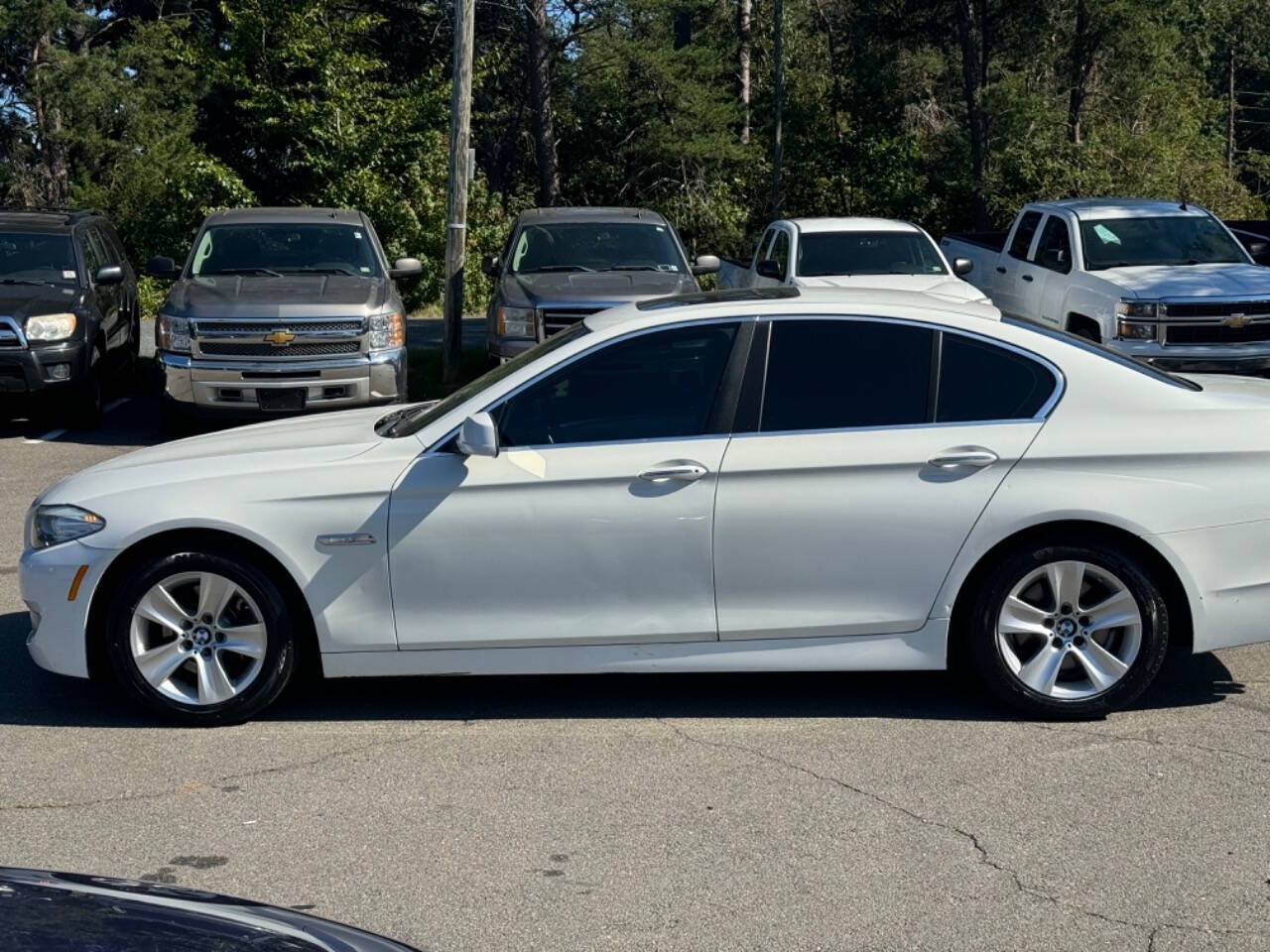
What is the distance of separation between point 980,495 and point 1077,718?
0.94 m

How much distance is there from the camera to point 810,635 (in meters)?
6.00

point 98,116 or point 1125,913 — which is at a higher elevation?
point 98,116

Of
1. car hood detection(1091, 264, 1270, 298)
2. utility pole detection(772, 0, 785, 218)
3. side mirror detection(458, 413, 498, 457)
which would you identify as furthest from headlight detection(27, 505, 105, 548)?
utility pole detection(772, 0, 785, 218)

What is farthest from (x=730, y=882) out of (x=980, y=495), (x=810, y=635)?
(x=980, y=495)

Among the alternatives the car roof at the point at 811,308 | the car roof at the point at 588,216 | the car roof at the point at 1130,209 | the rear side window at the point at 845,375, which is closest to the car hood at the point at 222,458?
the car roof at the point at 811,308

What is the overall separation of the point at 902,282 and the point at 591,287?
124 inches

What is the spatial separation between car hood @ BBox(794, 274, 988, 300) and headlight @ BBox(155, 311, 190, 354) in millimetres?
5528

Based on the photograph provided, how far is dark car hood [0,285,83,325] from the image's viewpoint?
1339cm

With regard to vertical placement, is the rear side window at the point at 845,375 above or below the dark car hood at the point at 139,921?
above

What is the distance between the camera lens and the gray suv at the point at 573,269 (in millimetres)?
13672

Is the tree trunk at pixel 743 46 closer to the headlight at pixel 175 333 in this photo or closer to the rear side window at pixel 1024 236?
the rear side window at pixel 1024 236

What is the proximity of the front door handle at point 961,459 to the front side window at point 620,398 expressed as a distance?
34.6 inches

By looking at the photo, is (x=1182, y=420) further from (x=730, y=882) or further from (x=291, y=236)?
(x=291, y=236)

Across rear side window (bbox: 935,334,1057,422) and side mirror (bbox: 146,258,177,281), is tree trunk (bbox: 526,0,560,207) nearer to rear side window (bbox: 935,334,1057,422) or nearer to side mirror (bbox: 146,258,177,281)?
side mirror (bbox: 146,258,177,281)
